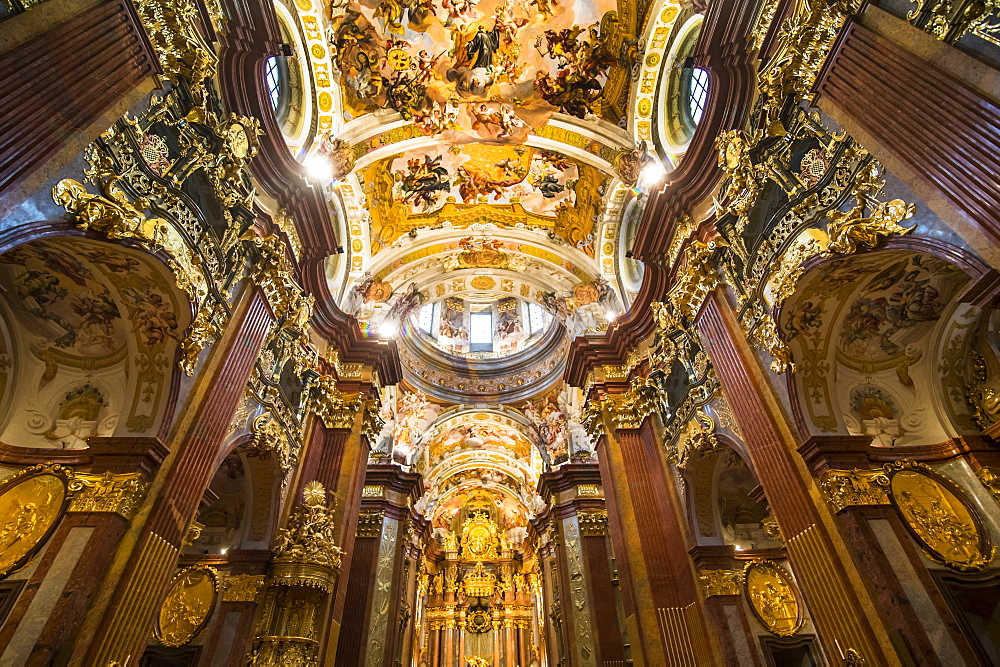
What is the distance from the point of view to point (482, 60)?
1277 cm

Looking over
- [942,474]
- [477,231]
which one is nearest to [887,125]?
[942,474]

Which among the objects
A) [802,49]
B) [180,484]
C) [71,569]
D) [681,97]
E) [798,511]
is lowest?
[71,569]

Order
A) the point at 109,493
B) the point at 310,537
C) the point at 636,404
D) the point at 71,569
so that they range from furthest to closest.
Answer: the point at 636,404 → the point at 310,537 → the point at 109,493 → the point at 71,569

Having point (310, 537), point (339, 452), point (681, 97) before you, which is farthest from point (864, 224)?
point (339, 452)

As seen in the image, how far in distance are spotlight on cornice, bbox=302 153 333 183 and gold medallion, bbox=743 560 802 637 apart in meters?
11.7

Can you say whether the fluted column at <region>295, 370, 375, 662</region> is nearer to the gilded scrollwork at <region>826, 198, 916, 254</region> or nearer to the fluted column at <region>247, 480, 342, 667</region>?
the fluted column at <region>247, 480, 342, 667</region>

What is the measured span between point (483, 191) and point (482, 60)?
4.12 m

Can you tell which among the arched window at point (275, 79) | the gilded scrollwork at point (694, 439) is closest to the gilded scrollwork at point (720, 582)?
the gilded scrollwork at point (694, 439)

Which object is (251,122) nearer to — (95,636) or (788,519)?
(95,636)

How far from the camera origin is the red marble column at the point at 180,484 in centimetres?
554

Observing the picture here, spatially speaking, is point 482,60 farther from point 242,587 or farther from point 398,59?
point 242,587

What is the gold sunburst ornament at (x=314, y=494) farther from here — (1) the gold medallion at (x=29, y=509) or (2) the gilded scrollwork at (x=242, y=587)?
(1) the gold medallion at (x=29, y=509)

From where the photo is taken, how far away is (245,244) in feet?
28.6

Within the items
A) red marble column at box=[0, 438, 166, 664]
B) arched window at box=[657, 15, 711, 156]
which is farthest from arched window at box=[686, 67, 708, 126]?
red marble column at box=[0, 438, 166, 664]
